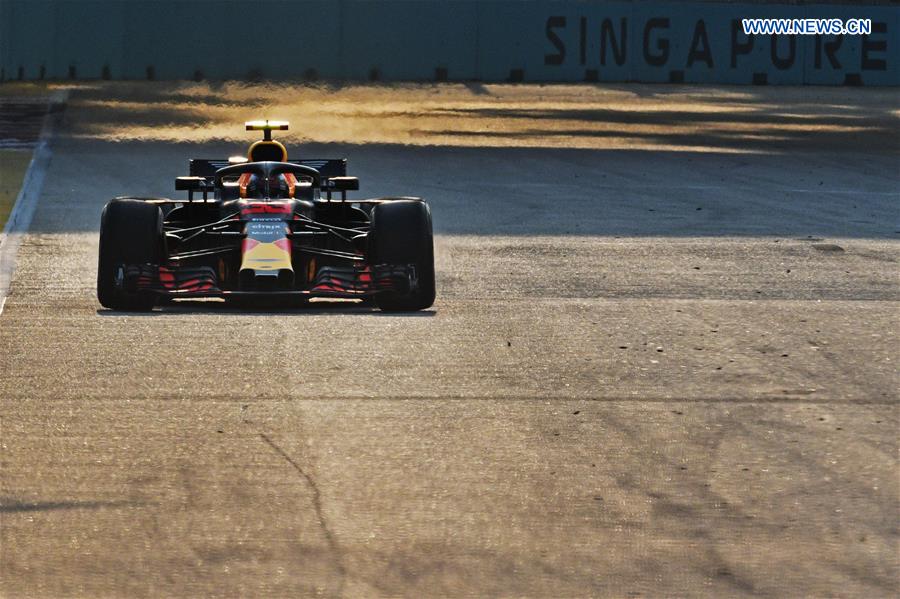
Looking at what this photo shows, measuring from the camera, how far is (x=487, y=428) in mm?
9609

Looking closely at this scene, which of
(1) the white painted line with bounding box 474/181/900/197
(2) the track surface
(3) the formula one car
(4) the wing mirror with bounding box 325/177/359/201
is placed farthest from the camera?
(1) the white painted line with bounding box 474/181/900/197

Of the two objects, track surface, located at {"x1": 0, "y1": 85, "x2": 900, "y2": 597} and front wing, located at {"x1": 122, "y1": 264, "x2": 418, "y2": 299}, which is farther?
front wing, located at {"x1": 122, "y1": 264, "x2": 418, "y2": 299}

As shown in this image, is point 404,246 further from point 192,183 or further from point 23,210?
point 23,210

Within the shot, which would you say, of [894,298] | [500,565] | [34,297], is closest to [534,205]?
[894,298]

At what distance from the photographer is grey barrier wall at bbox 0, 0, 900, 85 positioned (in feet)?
144

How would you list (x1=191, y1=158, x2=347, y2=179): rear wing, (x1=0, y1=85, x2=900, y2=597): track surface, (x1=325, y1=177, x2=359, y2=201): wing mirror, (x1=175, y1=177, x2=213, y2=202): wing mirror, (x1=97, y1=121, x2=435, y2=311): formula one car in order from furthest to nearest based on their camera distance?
(x1=191, y1=158, x2=347, y2=179): rear wing < (x1=175, y1=177, x2=213, y2=202): wing mirror < (x1=325, y1=177, x2=359, y2=201): wing mirror < (x1=97, y1=121, x2=435, y2=311): formula one car < (x1=0, y1=85, x2=900, y2=597): track surface

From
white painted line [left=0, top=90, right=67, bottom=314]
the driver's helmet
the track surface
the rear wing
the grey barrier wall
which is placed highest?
the grey barrier wall

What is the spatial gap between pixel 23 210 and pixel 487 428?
12.1 metres

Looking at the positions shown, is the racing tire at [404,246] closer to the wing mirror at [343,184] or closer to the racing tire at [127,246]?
the wing mirror at [343,184]

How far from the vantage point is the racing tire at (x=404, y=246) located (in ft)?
42.8

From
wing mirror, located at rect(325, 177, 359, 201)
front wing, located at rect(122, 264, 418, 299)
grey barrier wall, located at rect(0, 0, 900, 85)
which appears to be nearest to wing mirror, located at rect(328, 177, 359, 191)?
wing mirror, located at rect(325, 177, 359, 201)

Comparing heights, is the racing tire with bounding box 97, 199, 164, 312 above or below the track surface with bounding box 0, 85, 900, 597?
above

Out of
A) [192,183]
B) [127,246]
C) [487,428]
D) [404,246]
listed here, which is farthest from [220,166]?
[487,428]

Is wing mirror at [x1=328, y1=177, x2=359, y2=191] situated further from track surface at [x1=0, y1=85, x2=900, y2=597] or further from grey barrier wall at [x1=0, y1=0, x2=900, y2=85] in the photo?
grey barrier wall at [x1=0, y1=0, x2=900, y2=85]
